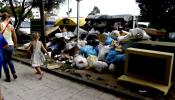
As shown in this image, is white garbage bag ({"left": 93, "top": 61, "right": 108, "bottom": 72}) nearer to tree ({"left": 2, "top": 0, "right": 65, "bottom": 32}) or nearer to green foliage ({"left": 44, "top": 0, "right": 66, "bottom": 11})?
tree ({"left": 2, "top": 0, "right": 65, "bottom": 32})

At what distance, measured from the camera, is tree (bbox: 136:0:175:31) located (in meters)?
18.8

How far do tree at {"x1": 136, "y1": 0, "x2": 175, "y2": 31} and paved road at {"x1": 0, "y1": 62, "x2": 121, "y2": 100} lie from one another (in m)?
14.8

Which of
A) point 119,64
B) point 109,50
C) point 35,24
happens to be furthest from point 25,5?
point 119,64

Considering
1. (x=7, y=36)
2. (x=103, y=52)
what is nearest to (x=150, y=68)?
(x=103, y=52)

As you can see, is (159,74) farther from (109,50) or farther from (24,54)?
(24,54)

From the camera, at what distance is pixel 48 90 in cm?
467

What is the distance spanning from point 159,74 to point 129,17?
8.28m

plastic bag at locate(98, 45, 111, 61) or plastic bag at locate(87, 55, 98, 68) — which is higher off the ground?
plastic bag at locate(98, 45, 111, 61)

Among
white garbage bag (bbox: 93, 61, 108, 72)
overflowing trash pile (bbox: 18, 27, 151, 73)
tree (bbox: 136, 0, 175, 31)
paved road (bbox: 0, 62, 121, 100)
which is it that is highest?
tree (bbox: 136, 0, 175, 31)

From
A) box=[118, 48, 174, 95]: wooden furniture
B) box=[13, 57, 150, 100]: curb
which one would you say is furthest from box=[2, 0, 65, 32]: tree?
box=[118, 48, 174, 95]: wooden furniture

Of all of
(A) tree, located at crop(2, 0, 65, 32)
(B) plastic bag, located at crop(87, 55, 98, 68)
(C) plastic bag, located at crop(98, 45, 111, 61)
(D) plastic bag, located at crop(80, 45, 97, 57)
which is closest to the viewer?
(B) plastic bag, located at crop(87, 55, 98, 68)

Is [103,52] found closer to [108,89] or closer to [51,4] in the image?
[108,89]

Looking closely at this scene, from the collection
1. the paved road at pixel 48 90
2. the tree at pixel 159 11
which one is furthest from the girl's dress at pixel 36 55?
the tree at pixel 159 11

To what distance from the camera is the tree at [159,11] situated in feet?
61.8
